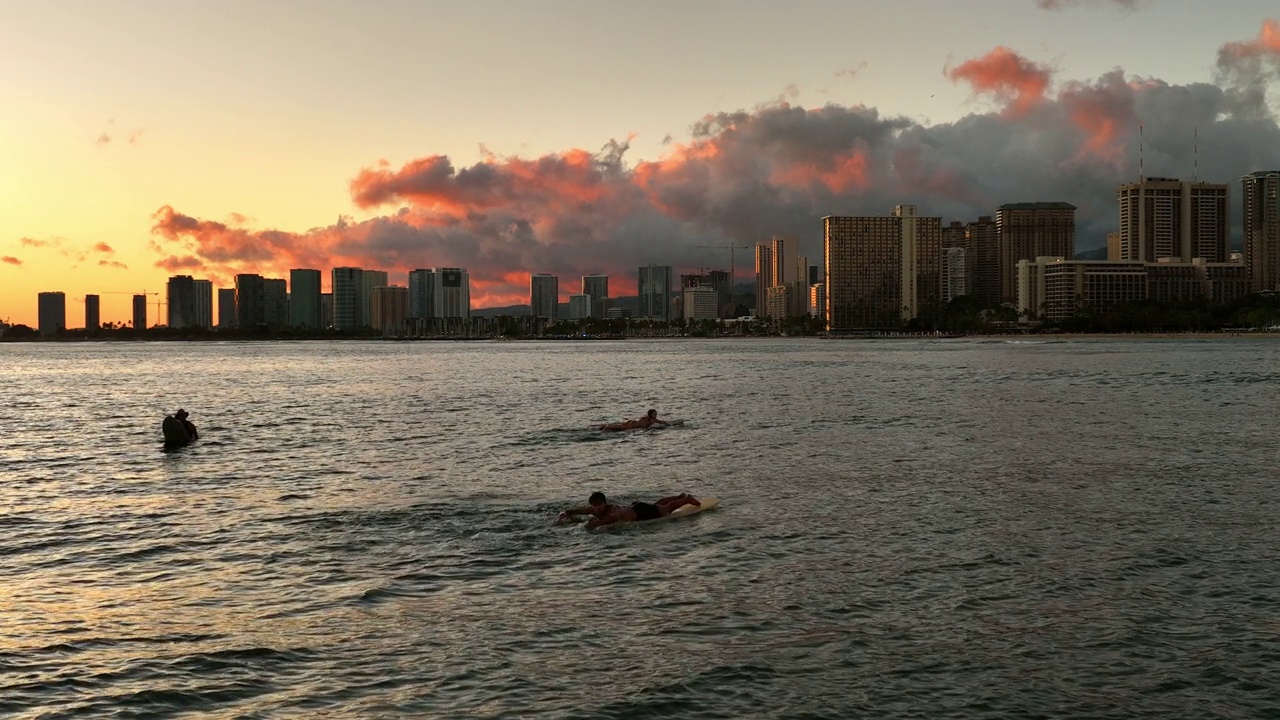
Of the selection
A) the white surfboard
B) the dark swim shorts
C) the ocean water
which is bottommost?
the ocean water

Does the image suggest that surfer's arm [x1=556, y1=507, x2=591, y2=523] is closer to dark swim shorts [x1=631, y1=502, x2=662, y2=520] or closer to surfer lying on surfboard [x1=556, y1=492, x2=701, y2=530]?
surfer lying on surfboard [x1=556, y1=492, x2=701, y2=530]

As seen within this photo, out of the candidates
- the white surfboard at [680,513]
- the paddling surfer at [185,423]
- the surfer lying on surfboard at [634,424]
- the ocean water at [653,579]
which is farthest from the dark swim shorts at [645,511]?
the paddling surfer at [185,423]

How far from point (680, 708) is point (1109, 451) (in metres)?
38.1

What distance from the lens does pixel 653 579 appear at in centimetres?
2412

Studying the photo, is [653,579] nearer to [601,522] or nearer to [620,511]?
[601,522]

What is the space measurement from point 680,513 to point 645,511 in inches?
52.8

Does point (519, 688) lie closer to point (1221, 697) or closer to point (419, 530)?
point (1221, 697)

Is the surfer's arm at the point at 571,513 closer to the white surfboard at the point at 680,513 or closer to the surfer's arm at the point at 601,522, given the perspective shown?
the surfer's arm at the point at 601,522

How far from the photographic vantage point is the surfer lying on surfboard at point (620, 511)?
29766mm

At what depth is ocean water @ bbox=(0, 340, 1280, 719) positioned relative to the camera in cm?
1677

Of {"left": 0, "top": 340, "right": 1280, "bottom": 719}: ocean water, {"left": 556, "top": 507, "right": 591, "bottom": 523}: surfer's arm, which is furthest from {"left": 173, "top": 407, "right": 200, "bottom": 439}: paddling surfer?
{"left": 556, "top": 507, "right": 591, "bottom": 523}: surfer's arm

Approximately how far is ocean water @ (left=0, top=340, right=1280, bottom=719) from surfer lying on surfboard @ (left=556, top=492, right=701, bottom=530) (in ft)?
1.71

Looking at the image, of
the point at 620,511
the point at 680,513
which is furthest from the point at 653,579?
the point at 680,513

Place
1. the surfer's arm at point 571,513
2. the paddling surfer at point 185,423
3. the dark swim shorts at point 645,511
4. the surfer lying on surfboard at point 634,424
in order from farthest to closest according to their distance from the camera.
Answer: the surfer lying on surfboard at point 634,424 < the paddling surfer at point 185,423 < the surfer's arm at point 571,513 < the dark swim shorts at point 645,511
